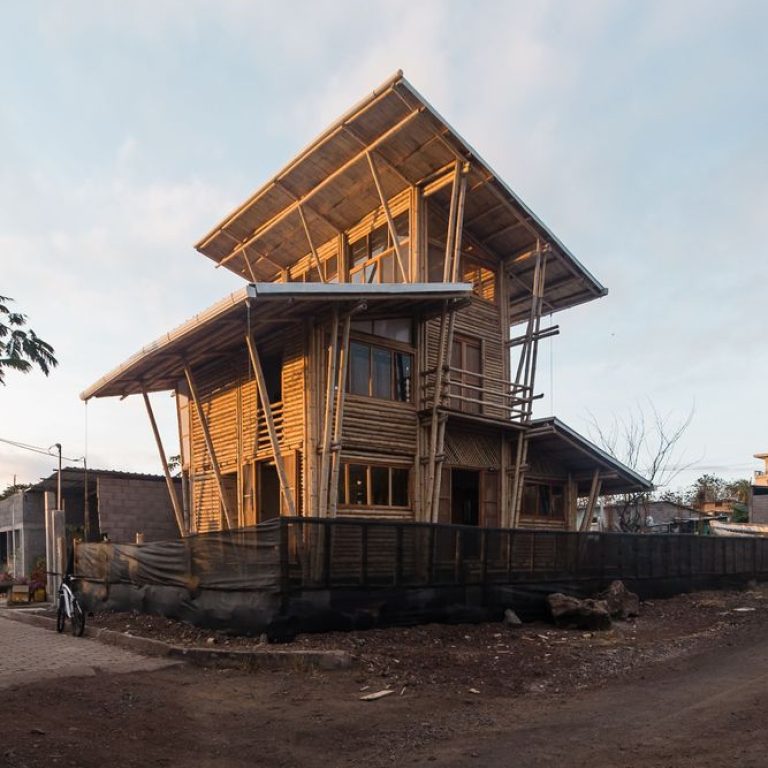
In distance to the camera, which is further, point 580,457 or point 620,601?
point 580,457

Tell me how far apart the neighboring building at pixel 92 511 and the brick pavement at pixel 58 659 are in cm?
630

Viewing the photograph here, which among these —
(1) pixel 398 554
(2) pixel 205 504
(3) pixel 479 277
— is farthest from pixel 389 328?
(2) pixel 205 504

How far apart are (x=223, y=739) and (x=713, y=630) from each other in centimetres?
1191

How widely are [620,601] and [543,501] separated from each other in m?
5.94

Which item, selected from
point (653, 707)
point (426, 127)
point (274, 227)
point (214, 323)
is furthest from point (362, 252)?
point (653, 707)

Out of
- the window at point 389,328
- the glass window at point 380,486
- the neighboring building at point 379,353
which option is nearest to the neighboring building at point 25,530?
the neighboring building at point 379,353

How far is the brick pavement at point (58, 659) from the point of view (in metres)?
10.4

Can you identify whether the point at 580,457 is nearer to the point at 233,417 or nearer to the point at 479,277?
the point at 479,277

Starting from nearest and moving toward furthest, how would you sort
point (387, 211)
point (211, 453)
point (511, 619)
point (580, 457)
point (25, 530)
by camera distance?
point (511, 619) < point (387, 211) < point (211, 453) < point (580, 457) < point (25, 530)

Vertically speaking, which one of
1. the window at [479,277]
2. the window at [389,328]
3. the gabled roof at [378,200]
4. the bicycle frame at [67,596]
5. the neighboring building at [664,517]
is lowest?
the neighboring building at [664,517]

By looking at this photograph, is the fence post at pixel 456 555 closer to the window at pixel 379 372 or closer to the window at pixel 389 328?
the window at pixel 379 372

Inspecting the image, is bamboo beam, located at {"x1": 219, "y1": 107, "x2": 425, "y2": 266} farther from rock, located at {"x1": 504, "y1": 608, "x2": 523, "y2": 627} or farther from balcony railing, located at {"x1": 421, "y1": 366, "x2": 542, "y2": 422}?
rock, located at {"x1": 504, "y1": 608, "x2": 523, "y2": 627}

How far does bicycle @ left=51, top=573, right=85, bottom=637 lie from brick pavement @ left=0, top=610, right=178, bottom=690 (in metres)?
0.18

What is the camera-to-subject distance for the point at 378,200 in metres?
20.6
